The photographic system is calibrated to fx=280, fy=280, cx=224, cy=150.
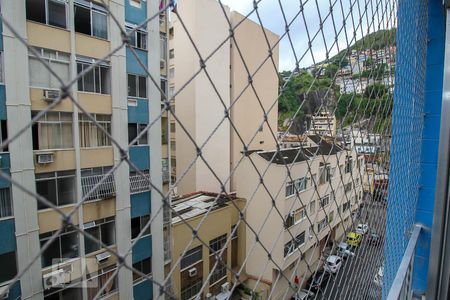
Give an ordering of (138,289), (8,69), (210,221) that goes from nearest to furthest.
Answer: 1. (8,69)
2. (138,289)
3. (210,221)

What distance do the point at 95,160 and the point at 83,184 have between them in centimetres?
21

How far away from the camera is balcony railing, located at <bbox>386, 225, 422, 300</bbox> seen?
612mm

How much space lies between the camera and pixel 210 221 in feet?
10.5

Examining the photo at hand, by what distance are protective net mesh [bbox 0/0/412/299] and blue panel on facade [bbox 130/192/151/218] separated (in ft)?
0.07

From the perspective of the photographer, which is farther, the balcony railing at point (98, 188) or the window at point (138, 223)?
the window at point (138, 223)

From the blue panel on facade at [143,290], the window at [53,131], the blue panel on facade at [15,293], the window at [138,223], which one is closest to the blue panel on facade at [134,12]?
the window at [53,131]

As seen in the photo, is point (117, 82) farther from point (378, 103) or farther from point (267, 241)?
point (267, 241)

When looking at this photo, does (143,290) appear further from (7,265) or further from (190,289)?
(7,265)

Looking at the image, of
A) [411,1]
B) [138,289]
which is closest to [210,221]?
[138,289]

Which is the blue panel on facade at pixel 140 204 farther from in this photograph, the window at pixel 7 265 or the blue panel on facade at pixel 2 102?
the blue panel on facade at pixel 2 102

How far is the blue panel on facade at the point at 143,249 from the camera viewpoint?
2.62 metres

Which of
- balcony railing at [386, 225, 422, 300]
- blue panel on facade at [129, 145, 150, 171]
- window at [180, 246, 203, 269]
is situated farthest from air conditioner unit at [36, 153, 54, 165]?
balcony railing at [386, 225, 422, 300]

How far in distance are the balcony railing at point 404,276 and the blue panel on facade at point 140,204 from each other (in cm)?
221

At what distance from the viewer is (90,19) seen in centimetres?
217
